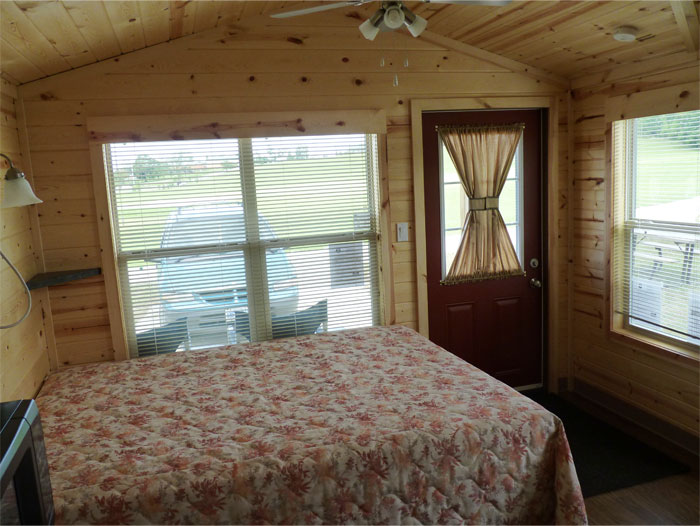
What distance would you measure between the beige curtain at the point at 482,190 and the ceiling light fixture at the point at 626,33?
3.37 ft

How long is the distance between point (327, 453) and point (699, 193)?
2470mm

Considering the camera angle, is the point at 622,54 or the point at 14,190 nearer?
the point at 14,190

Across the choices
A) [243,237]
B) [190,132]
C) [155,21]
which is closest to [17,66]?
[155,21]

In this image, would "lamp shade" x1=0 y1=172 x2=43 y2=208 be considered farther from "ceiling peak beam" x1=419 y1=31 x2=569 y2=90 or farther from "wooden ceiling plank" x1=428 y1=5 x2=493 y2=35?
"ceiling peak beam" x1=419 y1=31 x2=569 y2=90

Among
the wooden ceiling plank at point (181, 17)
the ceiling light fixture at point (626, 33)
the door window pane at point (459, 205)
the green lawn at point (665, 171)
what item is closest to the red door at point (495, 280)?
the door window pane at point (459, 205)

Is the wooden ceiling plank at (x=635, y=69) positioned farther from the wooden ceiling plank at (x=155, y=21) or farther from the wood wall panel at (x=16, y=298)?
the wood wall panel at (x=16, y=298)

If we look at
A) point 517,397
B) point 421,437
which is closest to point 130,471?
point 421,437

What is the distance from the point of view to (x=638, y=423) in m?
3.68

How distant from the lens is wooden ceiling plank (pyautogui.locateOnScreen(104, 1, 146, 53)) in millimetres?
2357

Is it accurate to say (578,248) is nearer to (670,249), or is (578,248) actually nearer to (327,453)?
(670,249)

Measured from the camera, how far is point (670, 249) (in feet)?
Answer: 11.1

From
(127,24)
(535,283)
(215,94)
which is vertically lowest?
(535,283)

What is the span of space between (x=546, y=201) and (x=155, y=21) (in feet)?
9.19

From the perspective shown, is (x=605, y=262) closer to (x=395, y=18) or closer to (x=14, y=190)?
(x=395, y=18)
